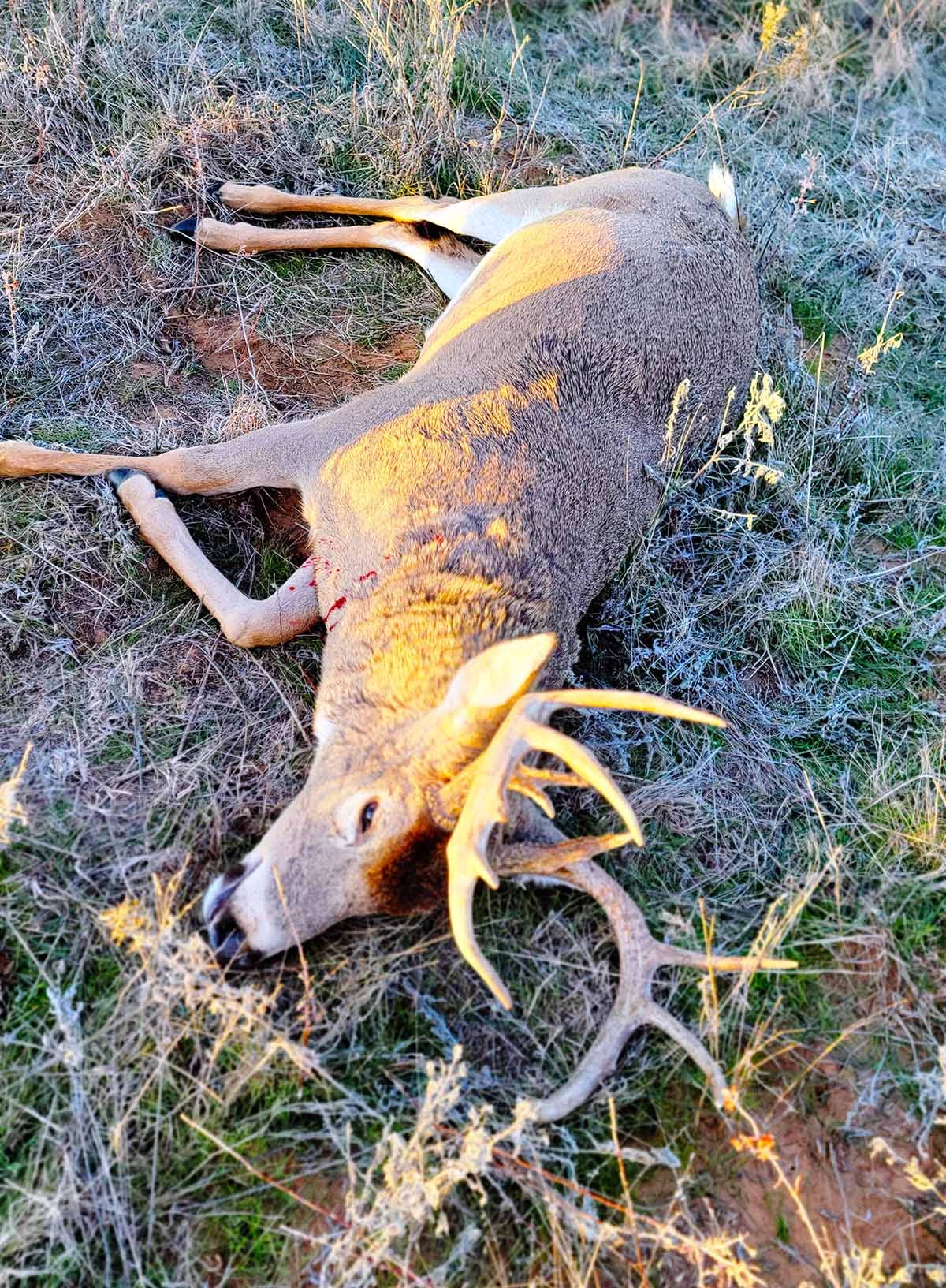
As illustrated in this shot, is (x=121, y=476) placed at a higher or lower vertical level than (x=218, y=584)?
higher

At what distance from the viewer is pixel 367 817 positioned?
3328 mm

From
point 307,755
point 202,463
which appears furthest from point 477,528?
point 202,463

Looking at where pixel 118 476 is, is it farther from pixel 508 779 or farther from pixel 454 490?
pixel 508 779

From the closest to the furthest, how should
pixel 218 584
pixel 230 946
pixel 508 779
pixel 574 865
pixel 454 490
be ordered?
pixel 508 779
pixel 230 946
pixel 574 865
pixel 454 490
pixel 218 584

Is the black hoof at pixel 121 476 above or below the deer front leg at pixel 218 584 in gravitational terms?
above

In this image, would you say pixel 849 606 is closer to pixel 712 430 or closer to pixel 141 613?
pixel 712 430

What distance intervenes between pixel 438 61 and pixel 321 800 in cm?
465

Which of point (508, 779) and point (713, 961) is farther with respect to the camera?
point (713, 961)

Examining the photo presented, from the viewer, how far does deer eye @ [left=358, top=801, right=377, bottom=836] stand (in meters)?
3.31

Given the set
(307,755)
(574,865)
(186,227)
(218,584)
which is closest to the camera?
(574,865)

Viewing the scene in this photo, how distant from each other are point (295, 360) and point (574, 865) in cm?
293

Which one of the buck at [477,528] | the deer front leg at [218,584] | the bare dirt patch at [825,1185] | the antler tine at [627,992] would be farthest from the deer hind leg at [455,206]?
the bare dirt patch at [825,1185]

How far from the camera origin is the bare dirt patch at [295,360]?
17.0 feet

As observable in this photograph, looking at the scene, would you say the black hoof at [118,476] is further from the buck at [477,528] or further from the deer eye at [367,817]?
the deer eye at [367,817]
